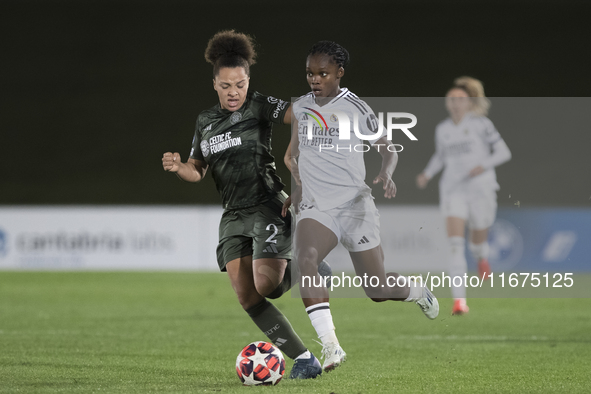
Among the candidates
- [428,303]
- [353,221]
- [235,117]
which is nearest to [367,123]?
[353,221]

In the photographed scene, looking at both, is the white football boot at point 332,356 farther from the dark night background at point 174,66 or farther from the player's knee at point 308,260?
the dark night background at point 174,66

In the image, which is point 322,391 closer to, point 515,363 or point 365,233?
point 365,233

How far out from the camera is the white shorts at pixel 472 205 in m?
7.59

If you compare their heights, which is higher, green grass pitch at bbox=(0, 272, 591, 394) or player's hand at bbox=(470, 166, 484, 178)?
player's hand at bbox=(470, 166, 484, 178)

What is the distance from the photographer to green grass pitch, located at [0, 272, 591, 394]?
442cm

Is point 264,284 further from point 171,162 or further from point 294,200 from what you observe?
point 171,162

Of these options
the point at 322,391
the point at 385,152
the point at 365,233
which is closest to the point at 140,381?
the point at 322,391

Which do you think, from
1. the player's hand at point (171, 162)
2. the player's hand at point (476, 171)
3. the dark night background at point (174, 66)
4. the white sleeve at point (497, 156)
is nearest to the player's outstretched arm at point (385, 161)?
the player's hand at point (171, 162)

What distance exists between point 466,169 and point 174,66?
15.0m

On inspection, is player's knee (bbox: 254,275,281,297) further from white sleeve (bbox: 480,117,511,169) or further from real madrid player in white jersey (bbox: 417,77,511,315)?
white sleeve (bbox: 480,117,511,169)

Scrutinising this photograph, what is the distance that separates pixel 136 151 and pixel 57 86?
3.03 meters

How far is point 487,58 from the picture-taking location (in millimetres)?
20359

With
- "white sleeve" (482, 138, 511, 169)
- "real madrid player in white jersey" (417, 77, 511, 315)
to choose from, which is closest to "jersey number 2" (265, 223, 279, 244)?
"real madrid player in white jersey" (417, 77, 511, 315)

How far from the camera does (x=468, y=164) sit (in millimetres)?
7363
